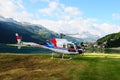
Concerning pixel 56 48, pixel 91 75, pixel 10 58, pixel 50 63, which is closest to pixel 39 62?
pixel 50 63

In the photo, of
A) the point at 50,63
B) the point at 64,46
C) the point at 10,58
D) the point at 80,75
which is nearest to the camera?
the point at 80,75

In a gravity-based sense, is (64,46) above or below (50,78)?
above

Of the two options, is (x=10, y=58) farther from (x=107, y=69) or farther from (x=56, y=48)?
(x=107, y=69)

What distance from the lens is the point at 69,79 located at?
26.8 m

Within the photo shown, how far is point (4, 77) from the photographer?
28000 mm

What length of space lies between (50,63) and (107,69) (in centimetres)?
878

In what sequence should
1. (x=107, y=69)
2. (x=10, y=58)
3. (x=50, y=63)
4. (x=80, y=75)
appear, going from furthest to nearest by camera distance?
(x=10, y=58) → (x=50, y=63) → (x=107, y=69) → (x=80, y=75)

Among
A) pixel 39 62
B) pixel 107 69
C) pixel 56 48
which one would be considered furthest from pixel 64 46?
pixel 107 69

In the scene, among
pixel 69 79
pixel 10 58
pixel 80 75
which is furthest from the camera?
pixel 10 58

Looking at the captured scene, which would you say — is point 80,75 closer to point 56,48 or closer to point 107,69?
point 107,69

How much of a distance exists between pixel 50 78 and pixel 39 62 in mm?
12404

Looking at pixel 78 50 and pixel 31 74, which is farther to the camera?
pixel 78 50

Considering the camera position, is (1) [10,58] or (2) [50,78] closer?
(2) [50,78]

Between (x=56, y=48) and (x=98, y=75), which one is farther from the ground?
(x=56, y=48)
